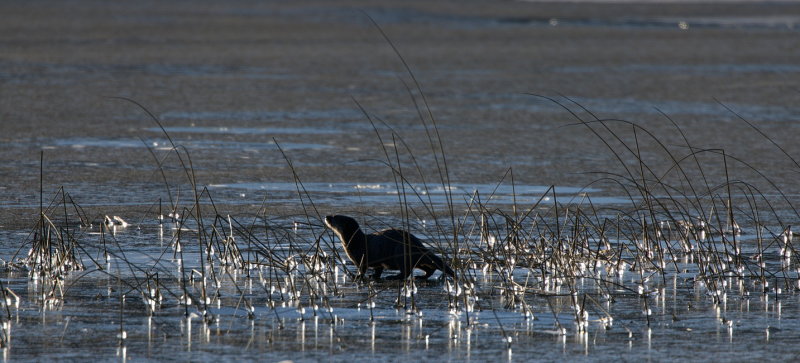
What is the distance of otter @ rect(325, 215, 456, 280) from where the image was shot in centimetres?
703

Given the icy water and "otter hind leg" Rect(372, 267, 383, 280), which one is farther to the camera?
"otter hind leg" Rect(372, 267, 383, 280)

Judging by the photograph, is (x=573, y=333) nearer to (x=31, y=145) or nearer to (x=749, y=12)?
(x=31, y=145)

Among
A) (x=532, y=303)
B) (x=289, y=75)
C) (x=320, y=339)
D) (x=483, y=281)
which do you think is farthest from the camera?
(x=289, y=75)

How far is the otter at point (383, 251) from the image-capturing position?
7.03 m

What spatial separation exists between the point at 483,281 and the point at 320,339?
1.64m

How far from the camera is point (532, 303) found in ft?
21.3

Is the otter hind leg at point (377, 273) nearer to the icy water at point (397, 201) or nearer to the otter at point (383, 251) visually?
the otter at point (383, 251)

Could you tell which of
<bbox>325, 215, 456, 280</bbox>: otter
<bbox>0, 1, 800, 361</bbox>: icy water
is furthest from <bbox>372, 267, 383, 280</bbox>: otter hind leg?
<bbox>0, 1, 800, 361</bbox>: icy water

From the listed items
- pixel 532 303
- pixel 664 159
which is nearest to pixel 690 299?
pixel 532 303

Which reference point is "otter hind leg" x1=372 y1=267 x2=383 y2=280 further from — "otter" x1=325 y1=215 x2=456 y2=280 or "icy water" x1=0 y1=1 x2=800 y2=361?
"icy water" x1=0 y1=1 x2=800 y2=361

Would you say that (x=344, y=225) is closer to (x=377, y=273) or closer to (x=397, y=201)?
(x=377, y=273)

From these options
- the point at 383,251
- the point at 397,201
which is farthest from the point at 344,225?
the point at 397,201

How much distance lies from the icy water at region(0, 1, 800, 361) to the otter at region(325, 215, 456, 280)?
94mm

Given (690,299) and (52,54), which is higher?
(52,54)
